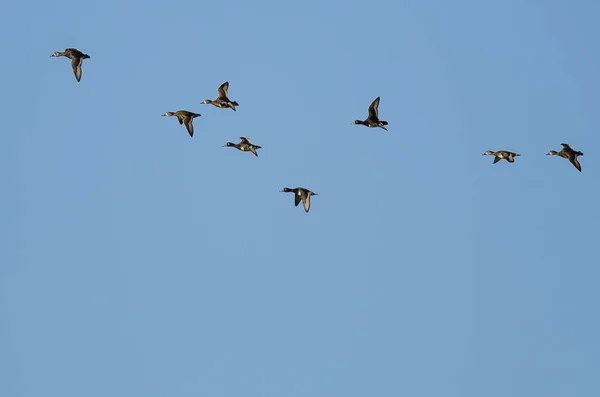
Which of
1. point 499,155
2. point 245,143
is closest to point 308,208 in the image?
point 245,143

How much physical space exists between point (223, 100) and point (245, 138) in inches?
135

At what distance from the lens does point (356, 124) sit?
80.4 metres

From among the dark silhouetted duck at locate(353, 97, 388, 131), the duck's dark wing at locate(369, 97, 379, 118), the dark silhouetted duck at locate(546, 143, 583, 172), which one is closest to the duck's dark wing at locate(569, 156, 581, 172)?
the dark silhouetted duck at locate(546, 143, 583, 172)

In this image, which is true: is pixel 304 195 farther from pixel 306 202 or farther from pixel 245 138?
pixel 245 138

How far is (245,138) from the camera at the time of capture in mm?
80938

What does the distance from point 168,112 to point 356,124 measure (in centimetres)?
1027

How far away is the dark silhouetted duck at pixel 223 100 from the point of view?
78.2m

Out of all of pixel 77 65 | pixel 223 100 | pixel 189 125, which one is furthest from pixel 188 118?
pixel 77 65

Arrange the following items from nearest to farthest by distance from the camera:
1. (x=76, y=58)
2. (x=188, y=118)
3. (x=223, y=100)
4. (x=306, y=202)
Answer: (x=76, y=58)
(x=223, y=100)
(x=188, y=118)
(x=306, y=202)

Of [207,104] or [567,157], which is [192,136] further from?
[567,157]

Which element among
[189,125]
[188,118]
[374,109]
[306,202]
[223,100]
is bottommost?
[306,202]

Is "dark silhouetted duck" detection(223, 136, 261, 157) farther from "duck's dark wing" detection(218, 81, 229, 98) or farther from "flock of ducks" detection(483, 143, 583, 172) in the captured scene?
"flock of ducks" detection(483, 143, 583, 172)

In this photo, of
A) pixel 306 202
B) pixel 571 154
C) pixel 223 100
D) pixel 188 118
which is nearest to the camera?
pixel 223 100

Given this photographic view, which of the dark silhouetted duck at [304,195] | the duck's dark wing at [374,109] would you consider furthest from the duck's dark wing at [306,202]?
the duck's dark wing at [374,109]
